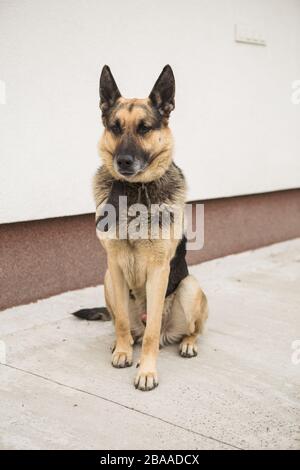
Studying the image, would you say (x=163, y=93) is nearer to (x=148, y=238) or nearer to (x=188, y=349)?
(x=148, y=238)

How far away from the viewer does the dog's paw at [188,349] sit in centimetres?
311

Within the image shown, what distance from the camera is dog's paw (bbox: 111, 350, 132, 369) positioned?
294 centimetres

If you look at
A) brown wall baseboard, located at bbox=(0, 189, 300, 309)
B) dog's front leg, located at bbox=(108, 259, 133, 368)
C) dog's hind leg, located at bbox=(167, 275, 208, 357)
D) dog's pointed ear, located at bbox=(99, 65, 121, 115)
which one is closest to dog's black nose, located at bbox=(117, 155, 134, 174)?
dog's pointed ear, located at bbox=(99, 65, 121, 115)

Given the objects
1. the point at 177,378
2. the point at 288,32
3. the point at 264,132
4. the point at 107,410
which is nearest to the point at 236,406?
the point at 177,378

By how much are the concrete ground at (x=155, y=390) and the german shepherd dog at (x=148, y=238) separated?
18 cm

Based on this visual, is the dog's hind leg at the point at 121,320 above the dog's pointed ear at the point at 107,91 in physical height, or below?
below

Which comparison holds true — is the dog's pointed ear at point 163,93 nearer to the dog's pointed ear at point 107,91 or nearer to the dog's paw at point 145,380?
the dog's pointed ear at point 107,91

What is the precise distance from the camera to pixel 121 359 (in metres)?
2.94

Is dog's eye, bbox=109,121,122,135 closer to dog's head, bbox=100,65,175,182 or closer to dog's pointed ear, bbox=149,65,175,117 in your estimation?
dog's head, bbox=100,65,175,182

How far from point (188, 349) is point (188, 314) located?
0.21 meters

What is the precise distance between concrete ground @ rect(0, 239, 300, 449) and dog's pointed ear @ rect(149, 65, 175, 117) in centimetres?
147

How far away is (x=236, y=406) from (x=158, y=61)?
3.28m

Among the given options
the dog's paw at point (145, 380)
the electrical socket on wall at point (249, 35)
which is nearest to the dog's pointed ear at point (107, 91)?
the dog's paw at point (145, 380)

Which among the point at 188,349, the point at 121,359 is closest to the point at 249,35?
the point at 188,349
